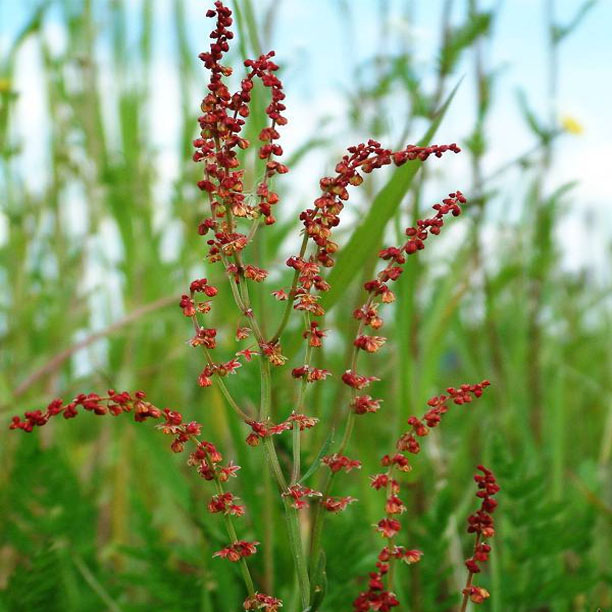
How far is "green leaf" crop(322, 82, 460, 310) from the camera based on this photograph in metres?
0.89

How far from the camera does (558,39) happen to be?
5.44 ft

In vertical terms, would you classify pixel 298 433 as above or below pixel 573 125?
below

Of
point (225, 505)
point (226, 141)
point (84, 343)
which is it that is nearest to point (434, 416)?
point (225, 505)

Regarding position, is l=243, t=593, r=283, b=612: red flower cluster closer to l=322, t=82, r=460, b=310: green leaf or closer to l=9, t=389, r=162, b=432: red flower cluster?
l=9, t=389, r=162, b=432: red flower cluster

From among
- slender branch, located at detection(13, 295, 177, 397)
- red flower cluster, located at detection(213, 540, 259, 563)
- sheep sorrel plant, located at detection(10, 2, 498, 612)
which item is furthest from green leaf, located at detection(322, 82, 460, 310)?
slender branch, located at detection(13, 295, 177, 397)

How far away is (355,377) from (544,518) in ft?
2.29

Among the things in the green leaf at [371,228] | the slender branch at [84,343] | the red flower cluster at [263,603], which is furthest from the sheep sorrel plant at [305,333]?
the slender branch at [84,343]

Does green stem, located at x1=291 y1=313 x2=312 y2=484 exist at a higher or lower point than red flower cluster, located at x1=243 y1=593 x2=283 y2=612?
higher

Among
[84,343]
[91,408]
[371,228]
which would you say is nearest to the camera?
[91,408]

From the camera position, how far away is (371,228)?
36.2 inches

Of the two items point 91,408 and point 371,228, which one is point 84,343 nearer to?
point 371,228

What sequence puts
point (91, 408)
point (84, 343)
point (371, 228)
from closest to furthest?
point (91, 408), point (371, 228), point (84, 343)

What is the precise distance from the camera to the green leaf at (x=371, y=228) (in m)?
0.89

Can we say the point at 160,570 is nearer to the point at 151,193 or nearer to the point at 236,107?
the point at 236,107
